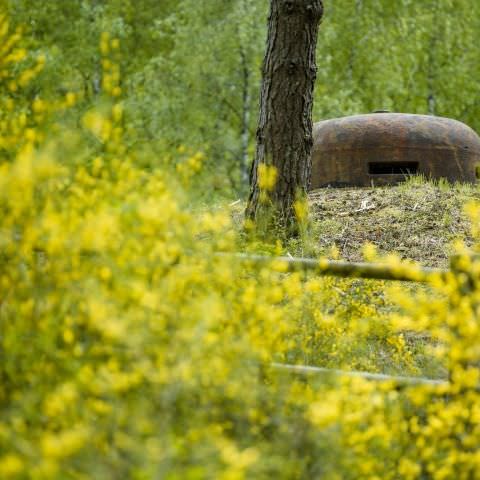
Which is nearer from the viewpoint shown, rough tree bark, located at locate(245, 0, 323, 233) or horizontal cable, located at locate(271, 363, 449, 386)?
horizontal cable, located at locate(271, 363, 449, 386)

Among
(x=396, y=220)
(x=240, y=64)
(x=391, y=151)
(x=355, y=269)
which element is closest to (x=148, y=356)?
(x=355, y=269)

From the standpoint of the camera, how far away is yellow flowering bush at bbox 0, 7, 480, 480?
2762 mm

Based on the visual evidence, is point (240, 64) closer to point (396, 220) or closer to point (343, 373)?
point (396, 220)

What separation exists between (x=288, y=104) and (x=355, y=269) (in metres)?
3.44

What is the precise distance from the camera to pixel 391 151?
9758mm

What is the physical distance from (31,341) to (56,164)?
0.76 meters

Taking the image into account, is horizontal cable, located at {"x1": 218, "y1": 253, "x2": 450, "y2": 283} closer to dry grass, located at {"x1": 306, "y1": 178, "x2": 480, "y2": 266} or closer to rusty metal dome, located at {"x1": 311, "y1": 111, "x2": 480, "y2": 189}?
→ dry grass, located at {"x1": 306, "y1": 178, "x2": 480, "y2": 266}

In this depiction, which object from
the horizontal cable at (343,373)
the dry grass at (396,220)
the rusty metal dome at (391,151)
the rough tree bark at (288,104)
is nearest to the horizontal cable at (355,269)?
the horizontal cable at (343,373)

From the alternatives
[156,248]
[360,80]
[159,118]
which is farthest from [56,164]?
[360,80]

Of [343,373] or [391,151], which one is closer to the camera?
[343,373]

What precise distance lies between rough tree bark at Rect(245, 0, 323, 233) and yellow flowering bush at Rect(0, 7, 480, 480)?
11.7 ft

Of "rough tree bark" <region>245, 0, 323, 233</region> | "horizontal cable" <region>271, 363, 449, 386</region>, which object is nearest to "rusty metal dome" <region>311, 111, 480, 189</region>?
"rough tree bark" <region>245, 0, 323, 233</region>

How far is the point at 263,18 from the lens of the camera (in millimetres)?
17969

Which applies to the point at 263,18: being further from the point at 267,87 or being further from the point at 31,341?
the point at 31,341
